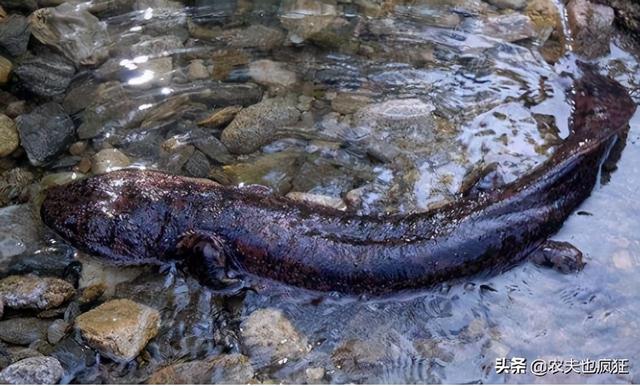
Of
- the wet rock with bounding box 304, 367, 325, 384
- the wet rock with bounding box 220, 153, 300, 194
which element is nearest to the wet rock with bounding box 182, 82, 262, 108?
the wet rock with bounding box 220, 153, 300, 194

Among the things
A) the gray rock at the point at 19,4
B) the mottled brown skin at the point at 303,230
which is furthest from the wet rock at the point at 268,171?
the gray rock at the point at 19,4

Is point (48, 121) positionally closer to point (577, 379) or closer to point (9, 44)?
point (9, 44)

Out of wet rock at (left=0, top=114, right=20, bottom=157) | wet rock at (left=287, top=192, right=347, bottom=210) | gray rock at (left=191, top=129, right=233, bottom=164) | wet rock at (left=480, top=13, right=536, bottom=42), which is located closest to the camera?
wet rock at (left=287, top=192, right=347, bottom=210)

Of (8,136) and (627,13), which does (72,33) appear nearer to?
(8,136)

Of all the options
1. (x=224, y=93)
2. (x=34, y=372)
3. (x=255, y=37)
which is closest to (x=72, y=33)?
(x=224, y=93)

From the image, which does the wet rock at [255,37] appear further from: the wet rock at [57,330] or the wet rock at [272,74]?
the wet rock at [57,330]

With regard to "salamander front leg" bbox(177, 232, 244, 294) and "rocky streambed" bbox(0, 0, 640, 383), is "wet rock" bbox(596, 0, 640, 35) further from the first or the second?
"salamander front leg" bbox(177, 232, 244, 294)
